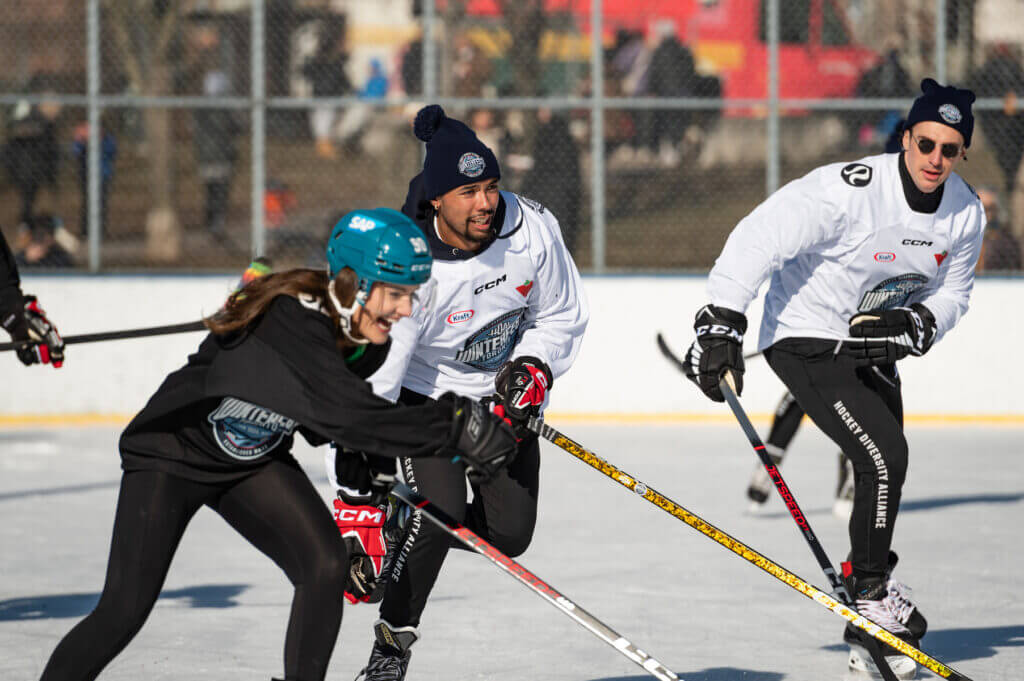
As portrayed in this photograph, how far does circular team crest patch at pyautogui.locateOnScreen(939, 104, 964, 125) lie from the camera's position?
14.2 ft

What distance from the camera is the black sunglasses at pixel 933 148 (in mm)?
4328

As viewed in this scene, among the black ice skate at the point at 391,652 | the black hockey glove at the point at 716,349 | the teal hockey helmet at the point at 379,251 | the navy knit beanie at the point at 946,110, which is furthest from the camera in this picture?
the navy knit beanie at the point at 946,110

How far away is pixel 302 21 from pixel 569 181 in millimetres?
2152

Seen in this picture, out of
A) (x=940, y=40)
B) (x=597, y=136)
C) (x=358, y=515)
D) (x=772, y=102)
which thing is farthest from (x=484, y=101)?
(x=358, y=515)

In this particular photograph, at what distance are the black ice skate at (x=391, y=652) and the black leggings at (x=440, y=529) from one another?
0.02 meters

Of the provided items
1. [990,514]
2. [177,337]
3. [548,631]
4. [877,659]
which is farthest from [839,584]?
[177,337]

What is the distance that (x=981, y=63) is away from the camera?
33.0 ft

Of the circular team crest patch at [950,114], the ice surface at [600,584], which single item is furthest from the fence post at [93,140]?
the circular team crest patch at [950,114]

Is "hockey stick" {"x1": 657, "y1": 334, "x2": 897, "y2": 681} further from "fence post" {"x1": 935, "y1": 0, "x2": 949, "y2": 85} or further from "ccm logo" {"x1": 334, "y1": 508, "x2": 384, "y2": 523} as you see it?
"fence post" {"x1": 935, "y1": 0, "x2": 949, "y2": 85}

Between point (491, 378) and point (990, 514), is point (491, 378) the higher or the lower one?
the higher one

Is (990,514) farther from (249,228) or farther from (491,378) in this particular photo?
(249,228)

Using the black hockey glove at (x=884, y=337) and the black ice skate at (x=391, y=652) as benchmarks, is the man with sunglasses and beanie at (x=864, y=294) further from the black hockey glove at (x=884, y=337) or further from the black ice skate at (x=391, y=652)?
the black ice skate at (x=391, y=652)

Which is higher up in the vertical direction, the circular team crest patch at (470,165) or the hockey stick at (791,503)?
the circular team crest patch at (470,165)

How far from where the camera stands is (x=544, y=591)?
3424 millimetres
